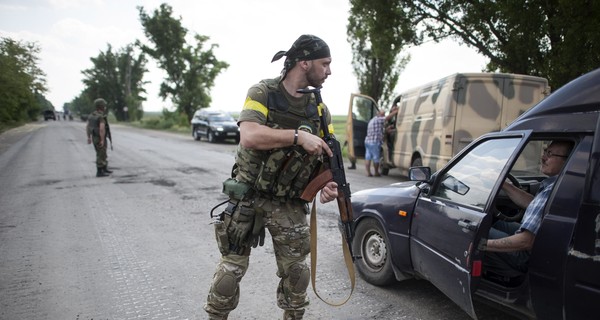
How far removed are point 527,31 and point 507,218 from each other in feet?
26.7

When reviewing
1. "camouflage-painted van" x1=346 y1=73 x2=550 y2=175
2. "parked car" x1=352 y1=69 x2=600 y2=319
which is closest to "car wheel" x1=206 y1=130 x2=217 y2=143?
"camouflage-painted van" x1=346 y1=73 x2=550 y2=175

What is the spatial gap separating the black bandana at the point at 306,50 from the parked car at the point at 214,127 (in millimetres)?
17113

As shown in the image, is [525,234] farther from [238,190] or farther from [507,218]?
[238,190]

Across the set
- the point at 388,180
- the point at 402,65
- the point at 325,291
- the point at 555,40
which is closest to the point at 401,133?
the point at 388,180

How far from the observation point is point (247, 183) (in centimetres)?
229

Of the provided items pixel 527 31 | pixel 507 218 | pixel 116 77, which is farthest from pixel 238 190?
pixel 116 77

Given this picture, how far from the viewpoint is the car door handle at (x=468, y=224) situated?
2238mm

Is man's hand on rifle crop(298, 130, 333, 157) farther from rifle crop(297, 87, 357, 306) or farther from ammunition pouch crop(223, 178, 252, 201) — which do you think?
ammunition pouch crop(223, 178, 252, 201)

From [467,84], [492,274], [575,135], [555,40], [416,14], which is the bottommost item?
[492,274]

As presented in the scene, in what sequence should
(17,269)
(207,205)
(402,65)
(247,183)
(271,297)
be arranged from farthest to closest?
(402,65)
(207,205)
(17,269)
(271,297)
(247,183)

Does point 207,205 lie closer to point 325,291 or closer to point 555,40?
point 325,291

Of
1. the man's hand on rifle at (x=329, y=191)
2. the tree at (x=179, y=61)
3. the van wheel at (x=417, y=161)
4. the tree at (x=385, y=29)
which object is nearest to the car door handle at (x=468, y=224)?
the man's hand on rifle at (x=329, y=191)

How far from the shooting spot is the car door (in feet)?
7.29

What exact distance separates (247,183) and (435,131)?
6087 millimetres
